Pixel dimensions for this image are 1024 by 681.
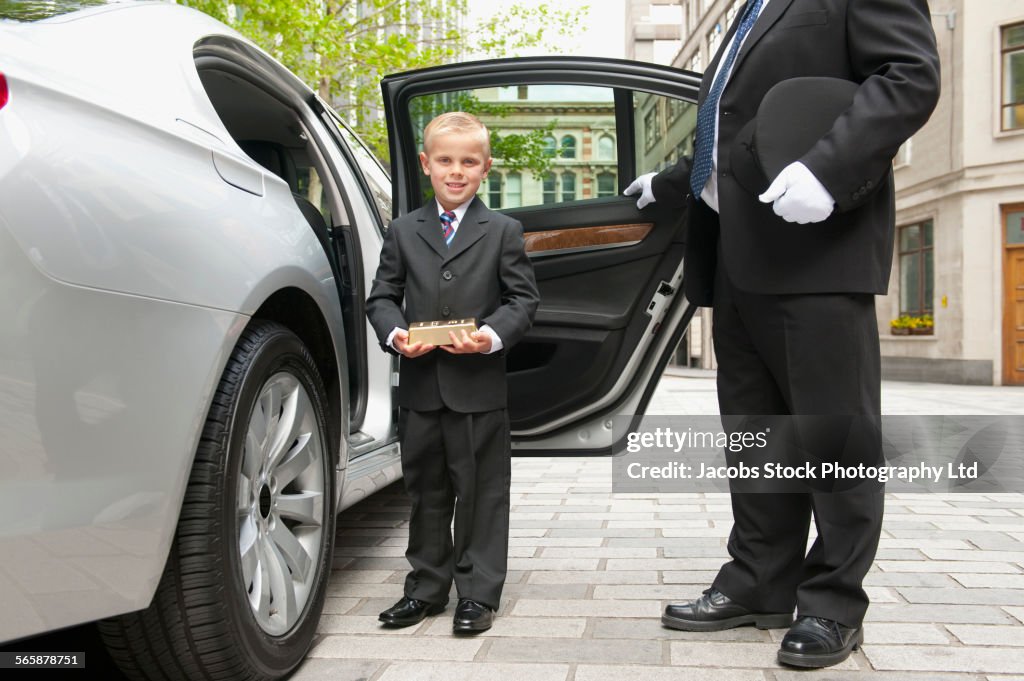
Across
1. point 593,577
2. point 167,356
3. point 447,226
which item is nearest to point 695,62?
point 593,577

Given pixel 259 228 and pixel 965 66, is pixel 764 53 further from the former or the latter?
pixel 965 66

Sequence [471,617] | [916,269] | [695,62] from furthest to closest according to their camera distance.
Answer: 1. [695,62]
2. [916,269]
3. [471,617]

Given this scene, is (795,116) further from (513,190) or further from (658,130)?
(513,190)

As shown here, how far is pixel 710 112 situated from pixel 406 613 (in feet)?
5.39

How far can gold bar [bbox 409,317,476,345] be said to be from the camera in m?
2.50

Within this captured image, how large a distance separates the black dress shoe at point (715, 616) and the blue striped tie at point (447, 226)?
48.0 inches

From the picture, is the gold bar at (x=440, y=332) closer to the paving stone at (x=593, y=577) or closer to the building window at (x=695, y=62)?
the paving stone at (x=593, y=577)

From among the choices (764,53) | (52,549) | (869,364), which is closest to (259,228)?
(52,549)

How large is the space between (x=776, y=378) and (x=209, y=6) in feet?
39.4

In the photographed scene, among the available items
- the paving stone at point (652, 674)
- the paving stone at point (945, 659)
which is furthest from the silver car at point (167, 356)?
the paving stone at point (945, 659)

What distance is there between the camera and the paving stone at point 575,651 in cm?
240

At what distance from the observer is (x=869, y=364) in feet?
8.00

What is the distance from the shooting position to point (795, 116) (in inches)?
91.9

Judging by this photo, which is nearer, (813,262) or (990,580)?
(813,262)
